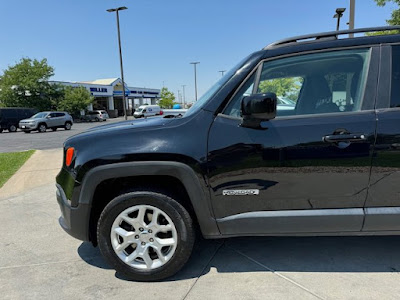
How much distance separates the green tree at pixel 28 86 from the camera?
36.6m

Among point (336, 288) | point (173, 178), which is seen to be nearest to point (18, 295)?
point (173, 178)

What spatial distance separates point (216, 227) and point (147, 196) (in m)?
0.62

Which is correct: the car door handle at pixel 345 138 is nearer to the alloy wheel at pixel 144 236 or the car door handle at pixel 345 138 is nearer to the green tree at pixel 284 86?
the green tree at pixel 284 86

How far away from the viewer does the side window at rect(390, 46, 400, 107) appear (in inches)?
91.7

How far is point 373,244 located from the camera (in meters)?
3.03

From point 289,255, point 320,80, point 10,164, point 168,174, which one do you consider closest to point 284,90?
point 320,80

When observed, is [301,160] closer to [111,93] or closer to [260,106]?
[260,106]

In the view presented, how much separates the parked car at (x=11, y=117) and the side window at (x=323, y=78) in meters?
27.0

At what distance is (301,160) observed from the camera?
7.59 feet

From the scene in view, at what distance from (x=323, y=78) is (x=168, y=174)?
1541mm

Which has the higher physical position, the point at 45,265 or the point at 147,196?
the point at 147,196

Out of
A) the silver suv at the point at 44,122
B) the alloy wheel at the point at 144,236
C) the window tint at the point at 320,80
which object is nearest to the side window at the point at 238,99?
the window tint at the point at 320,80

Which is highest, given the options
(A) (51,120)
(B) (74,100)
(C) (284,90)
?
(B) (74,100)

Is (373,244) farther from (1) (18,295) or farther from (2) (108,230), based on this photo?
(1) (18,295)
